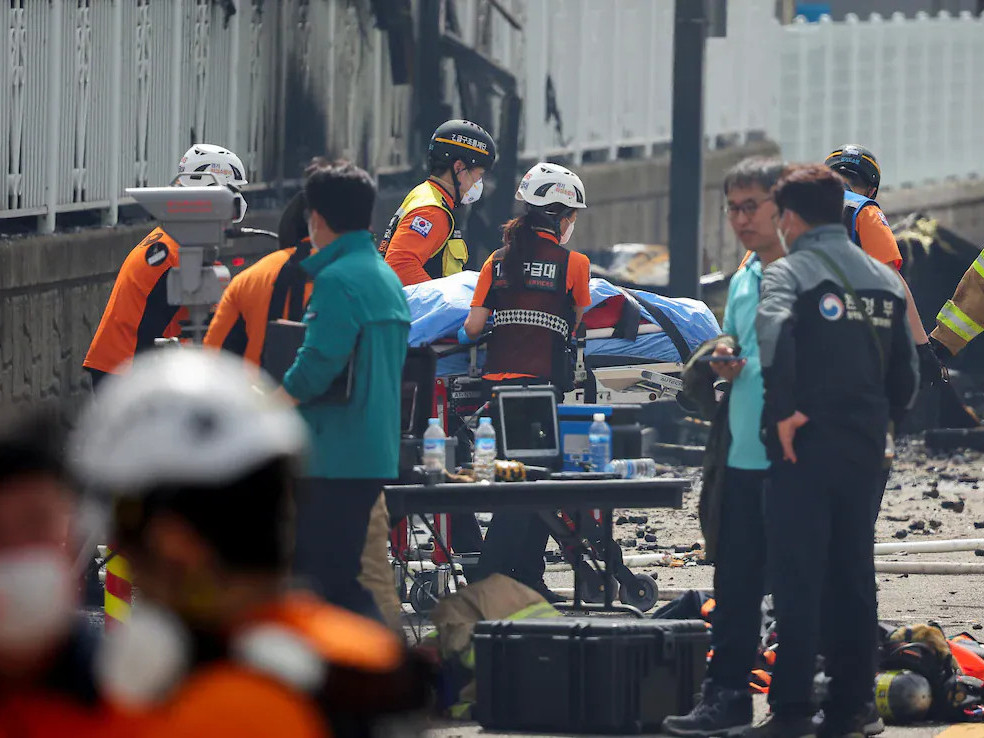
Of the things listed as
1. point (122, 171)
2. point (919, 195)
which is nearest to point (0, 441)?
point (122, 171)

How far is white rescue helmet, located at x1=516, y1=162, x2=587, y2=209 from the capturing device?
995 centimetres

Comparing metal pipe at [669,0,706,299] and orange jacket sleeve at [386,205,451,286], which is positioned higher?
metal pipe at [669,0,706,299]

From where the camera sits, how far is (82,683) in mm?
2381

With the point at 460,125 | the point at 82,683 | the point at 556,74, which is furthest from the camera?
the point at 556,74

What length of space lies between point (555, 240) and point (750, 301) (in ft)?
8.82

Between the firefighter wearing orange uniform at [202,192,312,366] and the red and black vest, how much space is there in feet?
7.74

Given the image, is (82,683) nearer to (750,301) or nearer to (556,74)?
(750,301)

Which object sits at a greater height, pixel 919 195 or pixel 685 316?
pixel 919 195

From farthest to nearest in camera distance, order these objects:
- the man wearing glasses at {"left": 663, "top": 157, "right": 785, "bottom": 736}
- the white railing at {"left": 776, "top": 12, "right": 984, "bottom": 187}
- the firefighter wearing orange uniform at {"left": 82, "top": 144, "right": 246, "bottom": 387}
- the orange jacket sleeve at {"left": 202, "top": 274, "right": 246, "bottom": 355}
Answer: the white railing at {"left": 776, "top": 12, "right": 984, "bottom": 187}
the firefighter wearing orange uniform at {"left": 82, "top": 144, "right": 246, "bottom": 387}
the orange jacket sleeve at {"left": 202, "top": 274, "right": 246, "bottom": 355}
the man wearing glasses at {"left": 663, "top": 157, "right": 785, "bottom": 736}

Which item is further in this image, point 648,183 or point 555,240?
point 648,183

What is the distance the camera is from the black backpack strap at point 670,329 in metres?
10.5

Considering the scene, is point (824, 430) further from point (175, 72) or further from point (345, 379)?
point (175, 72)

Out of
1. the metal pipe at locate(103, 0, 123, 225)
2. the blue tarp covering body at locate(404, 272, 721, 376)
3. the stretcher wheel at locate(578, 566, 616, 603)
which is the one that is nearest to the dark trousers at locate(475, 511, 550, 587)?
the stretcher wheel at locate(578, 566, 616, 603)

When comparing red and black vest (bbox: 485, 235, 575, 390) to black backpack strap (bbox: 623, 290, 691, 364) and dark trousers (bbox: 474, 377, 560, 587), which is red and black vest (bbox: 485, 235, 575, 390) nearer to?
dark trousers (bbox: 474, 377, 560, 587)
